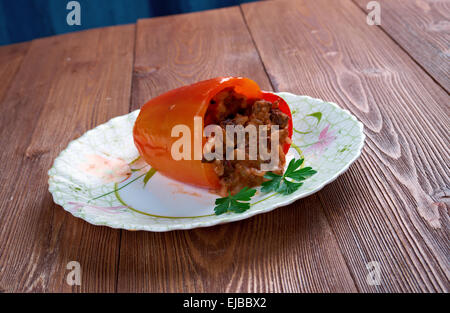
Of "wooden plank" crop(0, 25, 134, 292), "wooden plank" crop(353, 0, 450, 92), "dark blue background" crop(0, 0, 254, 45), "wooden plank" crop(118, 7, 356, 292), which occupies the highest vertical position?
"wooden plank" crop(118, 7, 356, 292)

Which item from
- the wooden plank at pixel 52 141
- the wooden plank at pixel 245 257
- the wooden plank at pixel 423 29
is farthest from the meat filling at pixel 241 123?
the wooden plank at pixel 423 29

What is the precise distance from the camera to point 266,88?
1664mm

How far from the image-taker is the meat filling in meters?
1.11

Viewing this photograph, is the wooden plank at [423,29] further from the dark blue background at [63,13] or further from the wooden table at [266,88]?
the dark blue background at [63,13]

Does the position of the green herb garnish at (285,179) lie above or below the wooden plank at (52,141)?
above

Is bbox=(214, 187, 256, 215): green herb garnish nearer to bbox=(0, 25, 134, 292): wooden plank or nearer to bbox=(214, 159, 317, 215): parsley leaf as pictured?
bbox=(214, 159, 317, 215): parsley leaf

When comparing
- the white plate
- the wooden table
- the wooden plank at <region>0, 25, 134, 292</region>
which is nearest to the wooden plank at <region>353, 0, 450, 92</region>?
the wooden table

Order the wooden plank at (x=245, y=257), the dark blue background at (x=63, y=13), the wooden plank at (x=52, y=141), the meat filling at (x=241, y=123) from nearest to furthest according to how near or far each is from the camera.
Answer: the wooden plank at (x=245, y=257) < the wooden plank at (x=52, y=141) < the meat filling at (x=241, y=123) < the dark blue background at (x=63, y=13)

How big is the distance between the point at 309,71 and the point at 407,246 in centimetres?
97

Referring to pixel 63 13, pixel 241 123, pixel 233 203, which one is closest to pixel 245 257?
pixel 233 203

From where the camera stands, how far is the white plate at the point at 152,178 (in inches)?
39.8

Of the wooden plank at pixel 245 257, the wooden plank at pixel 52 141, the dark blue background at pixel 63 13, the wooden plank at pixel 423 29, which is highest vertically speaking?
the wooden plank at pixel 245 257

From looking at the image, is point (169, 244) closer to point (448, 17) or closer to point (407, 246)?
point (407, 246)
